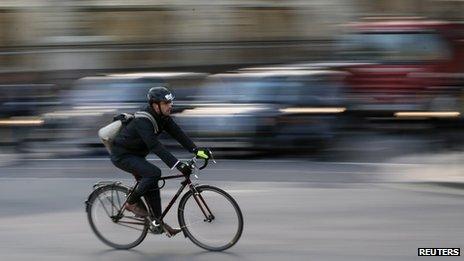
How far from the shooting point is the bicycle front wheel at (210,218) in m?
8.40

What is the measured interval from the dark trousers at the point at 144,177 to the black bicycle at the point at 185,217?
2.7 inches

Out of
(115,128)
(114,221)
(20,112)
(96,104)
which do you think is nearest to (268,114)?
(96,104)

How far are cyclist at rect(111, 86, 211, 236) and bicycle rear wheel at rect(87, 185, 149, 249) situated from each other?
116mm

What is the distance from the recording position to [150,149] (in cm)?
823

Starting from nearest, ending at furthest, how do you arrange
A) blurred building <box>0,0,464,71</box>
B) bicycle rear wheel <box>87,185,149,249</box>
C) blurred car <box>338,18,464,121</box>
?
bicycle rear wheel <box>87,185,149,249</box> → blurred car <box>338,18,464,121</box> → blurred building <box>0,0,464,71</box>

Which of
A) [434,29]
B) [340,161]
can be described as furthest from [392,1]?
[340,161]

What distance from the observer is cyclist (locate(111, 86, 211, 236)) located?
27.0 feet

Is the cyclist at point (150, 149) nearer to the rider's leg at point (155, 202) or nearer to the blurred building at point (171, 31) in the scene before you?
the rider's leg at point (155, 202)

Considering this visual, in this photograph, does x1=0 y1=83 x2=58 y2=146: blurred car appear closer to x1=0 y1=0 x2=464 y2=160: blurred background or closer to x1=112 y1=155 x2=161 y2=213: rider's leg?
x1=0 y1=0 x2=464 y2=160: blurred background

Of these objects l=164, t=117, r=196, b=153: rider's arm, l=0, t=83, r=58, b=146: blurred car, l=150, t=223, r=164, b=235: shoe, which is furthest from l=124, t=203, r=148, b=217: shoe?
l=0, t=83, r=58, b=146: blurred car

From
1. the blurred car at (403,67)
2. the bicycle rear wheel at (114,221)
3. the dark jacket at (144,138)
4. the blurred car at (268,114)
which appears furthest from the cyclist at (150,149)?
the blurred car at (403,67)

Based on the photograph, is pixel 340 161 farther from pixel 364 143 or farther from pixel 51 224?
pixel 51 224

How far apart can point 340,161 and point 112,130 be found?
23.4 feet

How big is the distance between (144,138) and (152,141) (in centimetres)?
9
